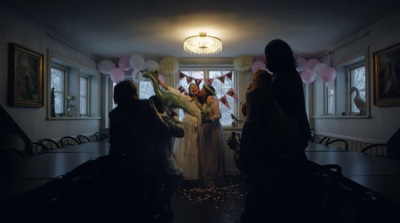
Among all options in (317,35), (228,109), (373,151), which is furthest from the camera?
(228,109)

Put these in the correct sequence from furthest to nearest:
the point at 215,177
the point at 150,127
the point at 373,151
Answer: the point at 215,177, the point at 373,151, the point at 150,127

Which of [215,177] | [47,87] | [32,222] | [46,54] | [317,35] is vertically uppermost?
[317,35]

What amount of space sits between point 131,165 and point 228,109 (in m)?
3.83

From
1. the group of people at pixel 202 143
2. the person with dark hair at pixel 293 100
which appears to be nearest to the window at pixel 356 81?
the group of people at pixel 202 143

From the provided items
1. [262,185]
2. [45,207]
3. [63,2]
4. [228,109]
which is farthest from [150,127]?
[228,109]

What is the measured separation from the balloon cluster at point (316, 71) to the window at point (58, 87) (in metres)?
3.74

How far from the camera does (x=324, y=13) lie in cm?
291

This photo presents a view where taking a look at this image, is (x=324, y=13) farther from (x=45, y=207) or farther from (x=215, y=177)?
(x=45, y=207)

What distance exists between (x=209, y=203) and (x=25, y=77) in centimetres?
260

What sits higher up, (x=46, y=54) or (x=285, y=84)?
(x=46, y=54)

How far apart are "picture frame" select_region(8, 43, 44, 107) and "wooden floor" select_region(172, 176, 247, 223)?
2.10 metres

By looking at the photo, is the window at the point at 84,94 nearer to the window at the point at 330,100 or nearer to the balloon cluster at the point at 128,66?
the balloon cluster at the point at 128,66

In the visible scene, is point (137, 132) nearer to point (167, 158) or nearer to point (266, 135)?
point (167, 158)

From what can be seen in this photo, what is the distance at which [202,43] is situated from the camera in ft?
11.2
